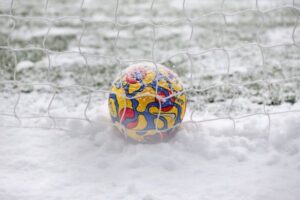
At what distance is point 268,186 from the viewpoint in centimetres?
173

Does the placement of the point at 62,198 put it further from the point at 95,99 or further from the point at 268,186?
the point at 95,99

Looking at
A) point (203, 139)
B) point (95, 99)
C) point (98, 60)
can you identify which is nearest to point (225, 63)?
point (98, 60)

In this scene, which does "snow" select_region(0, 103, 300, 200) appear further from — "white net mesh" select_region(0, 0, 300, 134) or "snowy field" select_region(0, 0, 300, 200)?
"white net mesh" select_region(0, 0, 300, 134)

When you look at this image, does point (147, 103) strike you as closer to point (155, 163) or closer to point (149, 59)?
point (155, 163)

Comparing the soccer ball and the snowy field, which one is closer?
the snowy field

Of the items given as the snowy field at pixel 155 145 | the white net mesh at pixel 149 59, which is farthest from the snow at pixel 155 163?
the white net mesh at pixel 149 59

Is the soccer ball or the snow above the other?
the soccer ball

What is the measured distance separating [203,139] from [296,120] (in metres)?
0.54

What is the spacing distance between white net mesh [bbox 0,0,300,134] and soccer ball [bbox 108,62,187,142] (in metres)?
0.08

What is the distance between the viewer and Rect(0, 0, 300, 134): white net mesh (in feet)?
7.71

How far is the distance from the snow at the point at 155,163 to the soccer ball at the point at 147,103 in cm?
8

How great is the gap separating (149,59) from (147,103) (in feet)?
5.71

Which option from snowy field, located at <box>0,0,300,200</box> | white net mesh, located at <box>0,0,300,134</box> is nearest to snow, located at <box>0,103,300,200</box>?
snowy field, located at <box>0,0,300,200</box>

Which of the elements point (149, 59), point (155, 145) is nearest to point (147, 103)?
point (155, 145)
